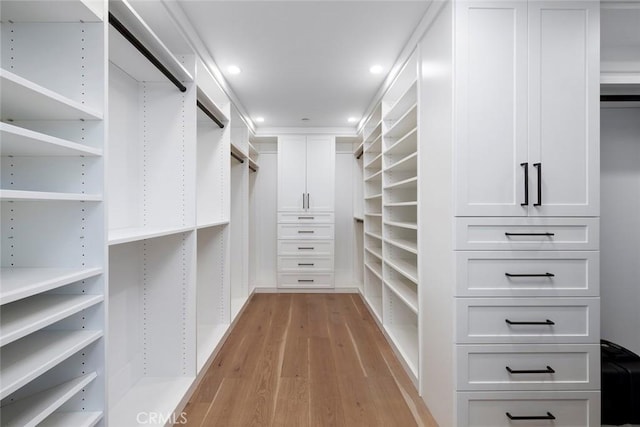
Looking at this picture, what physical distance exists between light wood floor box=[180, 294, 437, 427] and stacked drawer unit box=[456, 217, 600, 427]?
1.58 feet

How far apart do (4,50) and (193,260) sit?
1309 millimetres

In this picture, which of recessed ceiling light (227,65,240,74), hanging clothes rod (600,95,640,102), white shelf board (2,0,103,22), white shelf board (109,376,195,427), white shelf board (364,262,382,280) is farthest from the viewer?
white shelf board (364,262,382,280)

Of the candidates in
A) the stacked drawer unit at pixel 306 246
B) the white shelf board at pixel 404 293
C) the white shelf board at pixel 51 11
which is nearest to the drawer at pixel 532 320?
the white shelf board at pixel 404 293

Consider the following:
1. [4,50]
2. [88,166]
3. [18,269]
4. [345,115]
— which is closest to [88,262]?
[18,269]

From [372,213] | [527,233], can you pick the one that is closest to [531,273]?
[527,233]

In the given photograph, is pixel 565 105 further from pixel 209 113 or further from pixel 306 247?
pixel 306 247

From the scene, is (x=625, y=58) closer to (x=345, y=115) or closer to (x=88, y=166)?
(x=345, y=115)

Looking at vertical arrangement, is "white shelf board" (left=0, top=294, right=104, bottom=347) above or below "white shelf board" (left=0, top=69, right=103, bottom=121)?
below

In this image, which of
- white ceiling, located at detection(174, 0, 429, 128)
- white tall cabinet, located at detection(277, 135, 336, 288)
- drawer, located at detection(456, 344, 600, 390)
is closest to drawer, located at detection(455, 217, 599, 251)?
drawer, located at detection(456, 344, 600, 390)

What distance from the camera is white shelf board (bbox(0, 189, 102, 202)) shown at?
752 millimetres

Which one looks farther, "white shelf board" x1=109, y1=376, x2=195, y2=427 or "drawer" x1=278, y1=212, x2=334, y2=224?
"drawer" x1=278, y1=212, x2=334, y2=224

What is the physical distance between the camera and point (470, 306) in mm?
1484

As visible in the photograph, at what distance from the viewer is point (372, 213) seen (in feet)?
12.3

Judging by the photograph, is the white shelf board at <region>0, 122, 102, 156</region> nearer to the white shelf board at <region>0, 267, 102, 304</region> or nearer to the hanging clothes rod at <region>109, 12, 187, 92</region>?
the white shelf board at <region>0, 267, 102, 304</region>
